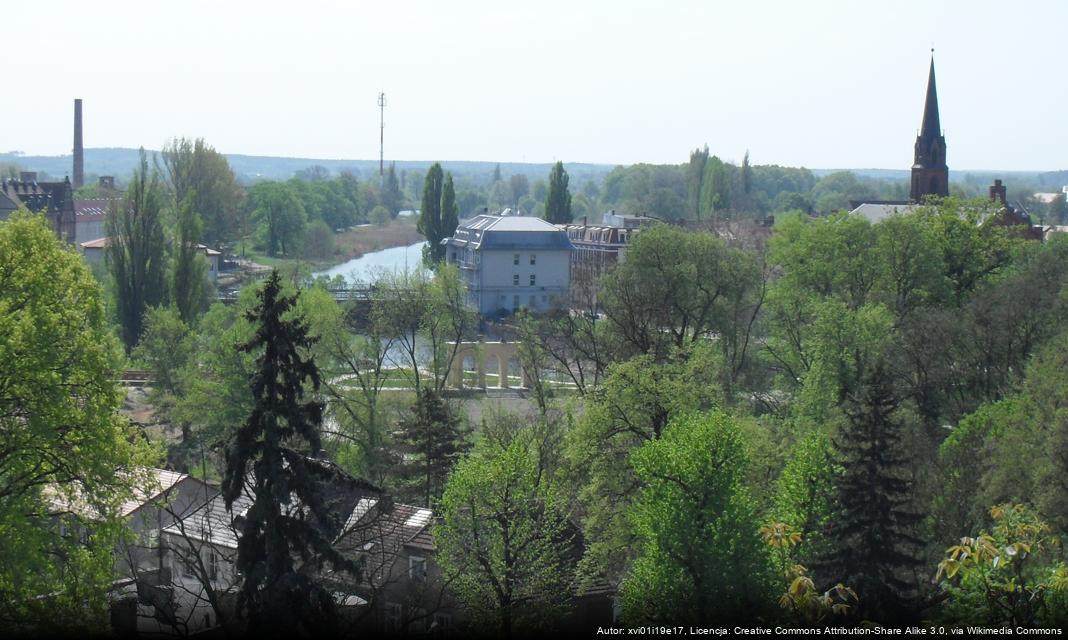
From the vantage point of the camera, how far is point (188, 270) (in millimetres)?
43625

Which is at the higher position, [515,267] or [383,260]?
[515,267]

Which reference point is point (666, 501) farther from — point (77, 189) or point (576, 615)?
point (77, 189)

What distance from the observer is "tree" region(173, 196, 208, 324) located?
1708 inches

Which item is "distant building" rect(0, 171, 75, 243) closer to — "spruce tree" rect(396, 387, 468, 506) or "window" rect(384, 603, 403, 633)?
"spruce tree" rect(396, 387, 468, 506)

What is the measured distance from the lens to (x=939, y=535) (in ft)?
68.3

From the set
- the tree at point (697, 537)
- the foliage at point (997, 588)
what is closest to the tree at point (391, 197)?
the tree at point (697, 537)

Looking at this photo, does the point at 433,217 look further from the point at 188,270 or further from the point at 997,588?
the point at 997,588

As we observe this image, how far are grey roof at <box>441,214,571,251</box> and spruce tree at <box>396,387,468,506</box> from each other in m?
38.2

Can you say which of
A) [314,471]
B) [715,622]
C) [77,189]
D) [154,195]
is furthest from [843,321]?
[77,189]

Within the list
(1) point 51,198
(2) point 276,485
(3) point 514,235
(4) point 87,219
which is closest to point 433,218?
(3) point 514,235

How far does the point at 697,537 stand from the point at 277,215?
81.3 m

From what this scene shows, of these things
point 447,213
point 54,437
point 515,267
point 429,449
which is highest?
point 447,213

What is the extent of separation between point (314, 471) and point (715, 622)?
5182 millimetres

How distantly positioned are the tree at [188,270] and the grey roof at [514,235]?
835 inches
